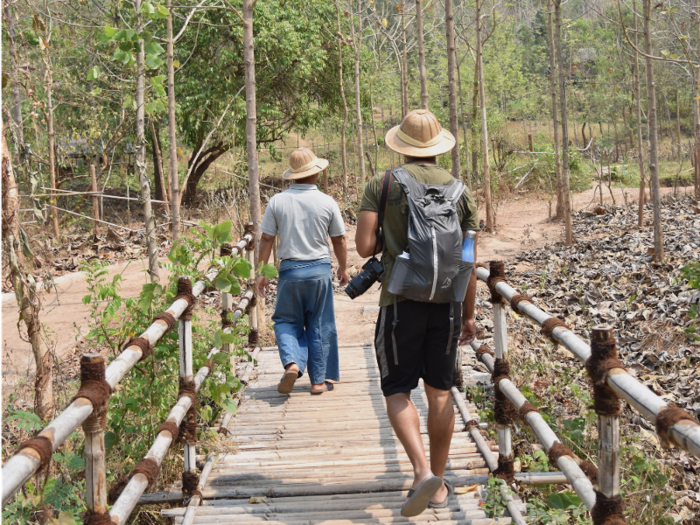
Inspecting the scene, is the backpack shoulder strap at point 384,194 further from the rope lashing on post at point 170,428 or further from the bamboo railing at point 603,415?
the rope lashing on post at point 170,428

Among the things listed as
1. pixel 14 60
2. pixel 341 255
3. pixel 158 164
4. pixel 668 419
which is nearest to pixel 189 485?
pixel 341 255

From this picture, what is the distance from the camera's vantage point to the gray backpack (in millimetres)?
2793

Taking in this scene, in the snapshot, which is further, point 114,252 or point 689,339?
point 114,252

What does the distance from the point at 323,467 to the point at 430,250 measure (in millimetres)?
1485

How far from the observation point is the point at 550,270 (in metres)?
10.6

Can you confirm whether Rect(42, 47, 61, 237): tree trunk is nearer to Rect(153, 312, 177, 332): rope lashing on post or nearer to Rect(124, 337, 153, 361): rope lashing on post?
Rect(153, 312, 177, 332): rope lashing on post

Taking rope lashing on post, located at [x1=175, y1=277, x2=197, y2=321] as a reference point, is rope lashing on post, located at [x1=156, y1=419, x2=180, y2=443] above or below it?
below

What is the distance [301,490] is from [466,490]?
2.62 ft

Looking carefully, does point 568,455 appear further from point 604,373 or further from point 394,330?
point 394,330

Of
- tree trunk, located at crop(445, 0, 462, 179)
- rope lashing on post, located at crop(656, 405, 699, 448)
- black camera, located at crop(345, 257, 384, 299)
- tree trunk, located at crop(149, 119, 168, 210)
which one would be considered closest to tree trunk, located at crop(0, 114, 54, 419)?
black camera, located at crop(345, 257, 384, 299)

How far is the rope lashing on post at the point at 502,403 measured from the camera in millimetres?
3381

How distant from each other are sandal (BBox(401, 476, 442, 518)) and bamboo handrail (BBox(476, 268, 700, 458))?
2.51 ft

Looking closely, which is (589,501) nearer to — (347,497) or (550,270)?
(347,497)

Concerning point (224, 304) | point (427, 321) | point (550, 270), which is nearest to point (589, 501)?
point (427, 321)
